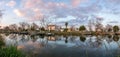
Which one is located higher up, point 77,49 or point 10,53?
point 10,53

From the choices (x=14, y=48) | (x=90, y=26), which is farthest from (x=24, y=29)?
(x=14, y=48)

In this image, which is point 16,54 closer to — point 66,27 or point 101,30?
point 101,30

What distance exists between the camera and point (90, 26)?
84.8m

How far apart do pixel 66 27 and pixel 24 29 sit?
59.7 feet

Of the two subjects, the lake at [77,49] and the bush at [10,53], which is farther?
the lake at [77,49]

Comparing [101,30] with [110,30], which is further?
[110,30]

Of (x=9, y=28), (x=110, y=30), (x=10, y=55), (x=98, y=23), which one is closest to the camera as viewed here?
(x=10, y=55)

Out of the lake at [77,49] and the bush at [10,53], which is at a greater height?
the bush at [10,53]

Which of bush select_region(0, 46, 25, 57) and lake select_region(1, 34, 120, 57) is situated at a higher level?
bush select_region(0, 46, 25, 57)

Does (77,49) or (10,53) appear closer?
(10,53)

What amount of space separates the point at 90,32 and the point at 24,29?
29300 millimetres

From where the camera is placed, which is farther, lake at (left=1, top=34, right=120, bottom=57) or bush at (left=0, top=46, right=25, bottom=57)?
lake at (left=1, top=34, right=120, bottom=57)

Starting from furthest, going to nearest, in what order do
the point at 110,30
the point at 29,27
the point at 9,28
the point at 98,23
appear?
the point at 9,28, the point at 29,27, the point at 110,30, the point at 98,23

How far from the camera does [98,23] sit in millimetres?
81125
